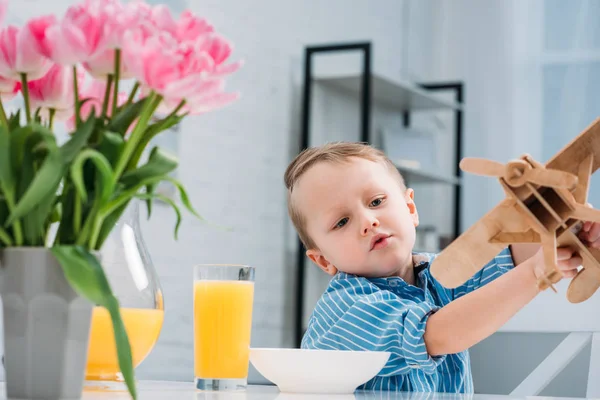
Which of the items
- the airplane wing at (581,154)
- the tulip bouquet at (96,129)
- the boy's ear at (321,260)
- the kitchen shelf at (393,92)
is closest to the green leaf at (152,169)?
the tulip bouquet at (96,129)

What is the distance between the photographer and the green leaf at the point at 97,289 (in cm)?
66

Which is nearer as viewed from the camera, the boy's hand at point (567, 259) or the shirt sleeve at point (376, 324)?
the boy's hand at point (567, 259)

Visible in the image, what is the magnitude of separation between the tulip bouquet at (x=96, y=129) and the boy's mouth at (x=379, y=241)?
54 cm

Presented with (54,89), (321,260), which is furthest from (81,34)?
(321,260)

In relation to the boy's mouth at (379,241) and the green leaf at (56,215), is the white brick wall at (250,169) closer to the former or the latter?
the boy's mouth at (379,241)

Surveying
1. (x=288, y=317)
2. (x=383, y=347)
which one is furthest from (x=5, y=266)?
(x=288, y=317)

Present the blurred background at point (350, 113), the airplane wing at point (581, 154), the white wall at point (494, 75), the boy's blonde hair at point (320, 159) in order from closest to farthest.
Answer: the airplane wing at point (581, 154), the boy's blonde hair at point (320, 159), the blurred background at point (350, 113), the white wall at point (494, 75)

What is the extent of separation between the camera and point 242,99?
335 centimetres

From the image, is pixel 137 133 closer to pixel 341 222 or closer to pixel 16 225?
pixel 16 225

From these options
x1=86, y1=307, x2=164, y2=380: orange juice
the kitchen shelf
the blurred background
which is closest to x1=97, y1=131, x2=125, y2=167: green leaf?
x1=86, y1=307, x2=164, y2=380: orange juice

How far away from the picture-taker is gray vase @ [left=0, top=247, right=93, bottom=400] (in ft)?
2.33

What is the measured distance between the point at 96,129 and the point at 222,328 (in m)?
0.31

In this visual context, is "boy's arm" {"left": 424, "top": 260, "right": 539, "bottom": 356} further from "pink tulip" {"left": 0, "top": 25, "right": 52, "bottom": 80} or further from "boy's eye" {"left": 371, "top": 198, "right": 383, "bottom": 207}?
"pink tulip" {"left": 0, "top": 25, "right": 52, "bottom": 80}

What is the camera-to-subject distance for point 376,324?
1.12m
